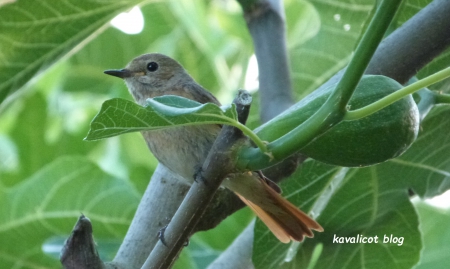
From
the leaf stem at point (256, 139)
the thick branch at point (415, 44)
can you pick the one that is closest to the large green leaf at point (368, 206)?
the thick branch at point (415, 44)

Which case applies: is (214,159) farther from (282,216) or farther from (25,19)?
(25,19)

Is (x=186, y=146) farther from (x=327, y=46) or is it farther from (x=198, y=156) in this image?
(x=327, y=46)

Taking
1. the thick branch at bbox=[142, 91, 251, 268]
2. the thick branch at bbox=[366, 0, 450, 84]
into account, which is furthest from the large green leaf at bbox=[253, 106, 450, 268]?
the thick branch at bbox=[142, 91, 251, 268]

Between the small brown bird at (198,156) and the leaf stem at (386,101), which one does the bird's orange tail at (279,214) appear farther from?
the leaf stem at (386,101)

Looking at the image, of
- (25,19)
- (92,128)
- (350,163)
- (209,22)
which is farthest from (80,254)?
(209,22)

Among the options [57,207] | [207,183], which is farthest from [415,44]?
[57,207]

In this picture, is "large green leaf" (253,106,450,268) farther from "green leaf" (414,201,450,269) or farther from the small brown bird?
"green leaf" (414,201,450,269)
